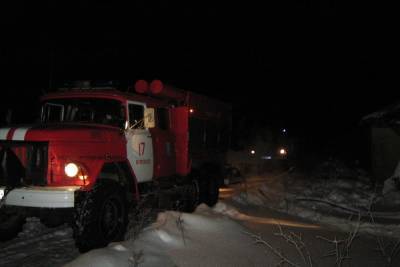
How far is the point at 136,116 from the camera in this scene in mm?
9188

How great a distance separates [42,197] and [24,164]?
2.76 feet

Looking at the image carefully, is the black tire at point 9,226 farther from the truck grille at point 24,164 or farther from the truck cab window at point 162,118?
the truck cab window at point 162,118

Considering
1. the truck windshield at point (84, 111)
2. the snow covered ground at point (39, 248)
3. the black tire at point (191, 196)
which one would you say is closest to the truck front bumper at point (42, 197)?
the snow covered ground at point (39, 248)

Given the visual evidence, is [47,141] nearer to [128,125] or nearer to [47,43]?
[128,125]

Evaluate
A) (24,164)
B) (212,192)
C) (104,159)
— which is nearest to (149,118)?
(104,159)

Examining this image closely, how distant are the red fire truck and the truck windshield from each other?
0.02m

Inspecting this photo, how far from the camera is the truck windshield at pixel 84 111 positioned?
8.88 meters

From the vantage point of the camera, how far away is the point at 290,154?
2905 cm

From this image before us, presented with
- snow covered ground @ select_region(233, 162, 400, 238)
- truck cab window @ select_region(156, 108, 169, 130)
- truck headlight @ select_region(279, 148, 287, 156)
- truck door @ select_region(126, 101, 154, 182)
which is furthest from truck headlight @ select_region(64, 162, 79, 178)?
truck headlight @ select_region(279, 148, 287, 156)

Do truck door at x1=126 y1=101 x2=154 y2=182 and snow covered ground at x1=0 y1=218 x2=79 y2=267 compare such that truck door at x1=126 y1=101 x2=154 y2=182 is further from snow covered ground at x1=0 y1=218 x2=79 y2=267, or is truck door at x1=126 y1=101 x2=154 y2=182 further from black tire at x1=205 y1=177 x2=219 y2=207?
black tire at x1=205 y1=177 x2=219 y2=207

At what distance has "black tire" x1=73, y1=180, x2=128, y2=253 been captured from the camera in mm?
7023

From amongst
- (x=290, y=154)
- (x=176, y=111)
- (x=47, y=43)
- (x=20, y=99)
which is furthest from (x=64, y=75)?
(x=176, y=111)

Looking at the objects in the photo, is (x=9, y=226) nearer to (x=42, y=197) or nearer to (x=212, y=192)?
(x=42, y=197)

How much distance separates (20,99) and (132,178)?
13303 millimetres
